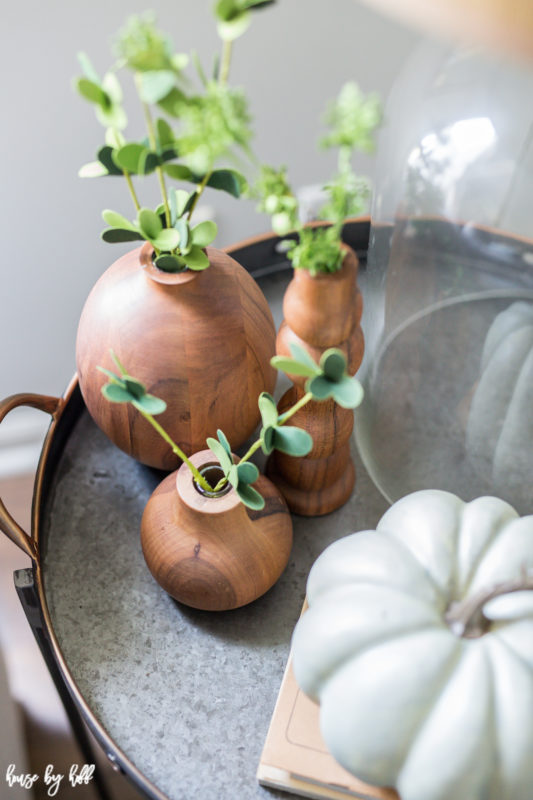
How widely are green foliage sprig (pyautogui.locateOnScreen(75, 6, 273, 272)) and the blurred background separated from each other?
0.51 meters

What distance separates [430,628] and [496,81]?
309mm

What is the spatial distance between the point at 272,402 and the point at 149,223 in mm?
114

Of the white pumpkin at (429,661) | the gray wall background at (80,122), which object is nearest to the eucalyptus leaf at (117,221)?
the white pumpkin at (429,661)

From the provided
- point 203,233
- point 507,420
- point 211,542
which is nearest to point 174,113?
point 203,233

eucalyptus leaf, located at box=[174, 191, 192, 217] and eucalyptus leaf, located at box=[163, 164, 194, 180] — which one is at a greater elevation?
eucalyptus leaf, located at box=[163, 164, 194, 180]

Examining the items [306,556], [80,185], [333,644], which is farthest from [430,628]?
[80,185]

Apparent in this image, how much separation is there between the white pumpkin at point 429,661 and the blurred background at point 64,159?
1.72 feet

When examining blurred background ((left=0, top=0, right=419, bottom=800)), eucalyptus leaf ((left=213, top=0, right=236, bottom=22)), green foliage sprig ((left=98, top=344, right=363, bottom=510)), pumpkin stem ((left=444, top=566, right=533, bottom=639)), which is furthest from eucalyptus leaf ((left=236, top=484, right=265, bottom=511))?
blurred background ((left=0, top=0, right=419, bottom=800))

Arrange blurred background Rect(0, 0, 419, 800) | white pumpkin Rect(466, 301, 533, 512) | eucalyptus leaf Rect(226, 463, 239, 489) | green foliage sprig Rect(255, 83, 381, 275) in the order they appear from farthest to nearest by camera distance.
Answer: blurred background Rect(0, 0, 419, 800) → white pumpkin Rect(466, 301, 533, 512) → eucalyptus leaf Rect(226, 463, 239, 489) → green foliage sprig Rect(255, 83, 381, 275)

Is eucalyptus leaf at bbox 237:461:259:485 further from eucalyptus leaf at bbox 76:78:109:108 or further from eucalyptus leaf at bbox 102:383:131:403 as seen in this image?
eucalyptus leaf at bbox 76:78:109:108

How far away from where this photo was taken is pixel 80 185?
0.89 m

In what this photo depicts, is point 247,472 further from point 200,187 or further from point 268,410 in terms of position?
point 200,187

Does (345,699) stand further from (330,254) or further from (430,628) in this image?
(330,254)

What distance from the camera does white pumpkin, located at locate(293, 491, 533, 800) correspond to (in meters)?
0.33
